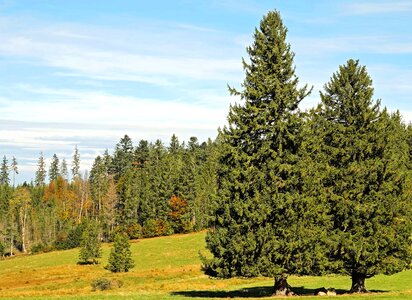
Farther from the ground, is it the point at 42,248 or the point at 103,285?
the point at 103,285

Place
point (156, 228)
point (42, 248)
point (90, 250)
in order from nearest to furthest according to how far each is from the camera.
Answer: point (90, 250) < point (156, 228) < point (42, 248)

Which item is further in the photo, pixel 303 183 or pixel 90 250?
pixel 90 250

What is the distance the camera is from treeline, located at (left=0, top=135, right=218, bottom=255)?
123 metres

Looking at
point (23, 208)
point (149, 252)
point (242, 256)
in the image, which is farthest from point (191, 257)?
point (23, 208)

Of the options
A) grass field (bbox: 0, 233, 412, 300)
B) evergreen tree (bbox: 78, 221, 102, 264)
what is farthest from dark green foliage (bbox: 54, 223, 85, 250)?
evergreen tree (bbox: 78, 221, 102, 264)

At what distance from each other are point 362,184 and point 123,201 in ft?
370

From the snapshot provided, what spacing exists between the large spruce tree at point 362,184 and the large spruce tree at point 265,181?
8.65 ft

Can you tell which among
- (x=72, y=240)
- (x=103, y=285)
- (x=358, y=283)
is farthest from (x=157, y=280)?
(x=72, y=240)

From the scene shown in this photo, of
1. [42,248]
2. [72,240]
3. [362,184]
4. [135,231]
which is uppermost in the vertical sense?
[362,184]

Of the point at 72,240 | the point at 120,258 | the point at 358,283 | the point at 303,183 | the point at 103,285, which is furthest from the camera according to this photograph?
the point at 72,240

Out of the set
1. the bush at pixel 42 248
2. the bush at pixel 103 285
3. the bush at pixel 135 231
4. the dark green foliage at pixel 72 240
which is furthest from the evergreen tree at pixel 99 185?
the bush at pixel 103 285

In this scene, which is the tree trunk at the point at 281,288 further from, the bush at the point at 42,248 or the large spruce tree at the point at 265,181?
the bush at the point at 42,248

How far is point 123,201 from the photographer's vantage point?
457 feet

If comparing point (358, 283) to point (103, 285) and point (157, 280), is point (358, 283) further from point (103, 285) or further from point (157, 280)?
point (157, 280)
